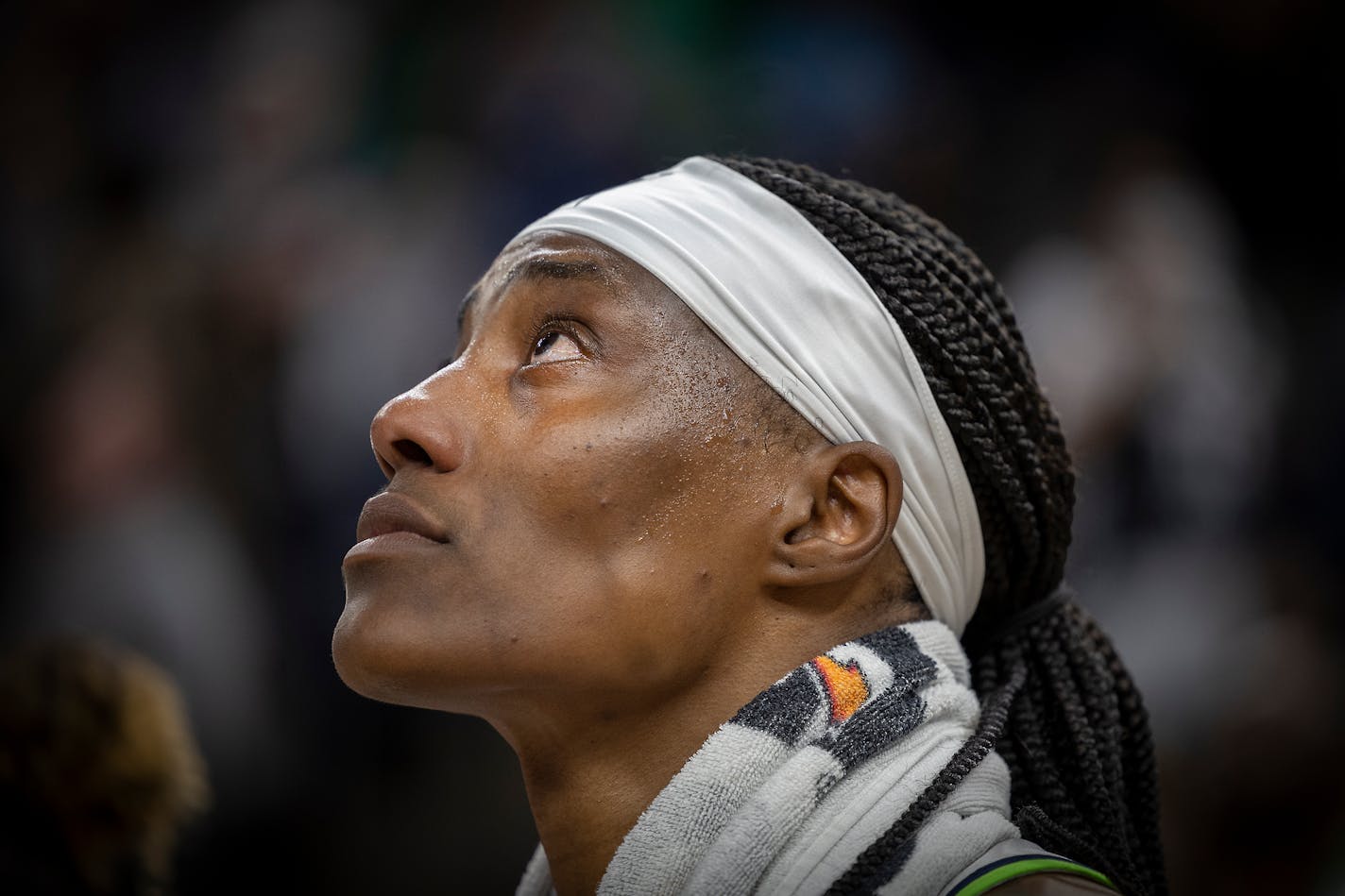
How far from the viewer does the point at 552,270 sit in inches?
89.7

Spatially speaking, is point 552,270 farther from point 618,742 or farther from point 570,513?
point 618,742

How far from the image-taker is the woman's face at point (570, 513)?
2043mm

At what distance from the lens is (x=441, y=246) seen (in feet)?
17.1

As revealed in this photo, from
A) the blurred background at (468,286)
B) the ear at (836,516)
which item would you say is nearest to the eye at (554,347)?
the ear at (836,516)

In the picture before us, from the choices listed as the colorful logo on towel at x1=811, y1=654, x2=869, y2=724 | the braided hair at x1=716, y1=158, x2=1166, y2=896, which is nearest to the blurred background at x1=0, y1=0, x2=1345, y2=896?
the braided hair at x1=716, y1=158, x2=1166, y2=896

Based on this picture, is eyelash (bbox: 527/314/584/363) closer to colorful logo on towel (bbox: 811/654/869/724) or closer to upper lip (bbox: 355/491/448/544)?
upper lip (bbox: 355/491/448/544)

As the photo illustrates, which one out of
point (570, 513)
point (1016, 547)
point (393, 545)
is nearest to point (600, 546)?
point (570, 513)

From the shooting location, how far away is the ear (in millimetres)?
2178

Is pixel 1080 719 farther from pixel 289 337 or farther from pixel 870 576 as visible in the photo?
pixel 289 337

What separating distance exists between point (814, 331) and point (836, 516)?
0.99 ft

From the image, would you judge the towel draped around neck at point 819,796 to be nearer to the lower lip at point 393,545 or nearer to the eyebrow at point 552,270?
the lower lip at point 393,545

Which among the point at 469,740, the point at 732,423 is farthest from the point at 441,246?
the point at 732,423

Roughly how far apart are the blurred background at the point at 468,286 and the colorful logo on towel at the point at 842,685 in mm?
2269

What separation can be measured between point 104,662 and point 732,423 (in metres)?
1.72
